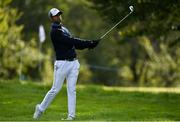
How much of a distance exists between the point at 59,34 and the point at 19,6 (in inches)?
1514

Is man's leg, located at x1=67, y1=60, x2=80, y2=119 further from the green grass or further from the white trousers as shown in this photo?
the green grass

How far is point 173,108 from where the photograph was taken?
1920 cm

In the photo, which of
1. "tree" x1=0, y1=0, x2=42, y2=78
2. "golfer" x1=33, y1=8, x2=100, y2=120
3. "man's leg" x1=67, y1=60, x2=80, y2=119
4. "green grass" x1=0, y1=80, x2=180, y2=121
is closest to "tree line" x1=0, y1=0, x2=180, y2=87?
"tree" x1=0, y1=0, x2=42, y2=78

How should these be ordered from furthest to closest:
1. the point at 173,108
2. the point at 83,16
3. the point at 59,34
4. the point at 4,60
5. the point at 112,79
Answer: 1. the point at 83,16
2. the point at 112,79
3. the point at 4,60
4. the point at 173,108
5. the point at 59,34

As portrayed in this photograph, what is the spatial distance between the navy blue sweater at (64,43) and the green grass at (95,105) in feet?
4.70

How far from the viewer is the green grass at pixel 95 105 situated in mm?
16359

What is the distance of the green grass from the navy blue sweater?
4.70 feet

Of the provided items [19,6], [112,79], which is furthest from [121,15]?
[112,79]

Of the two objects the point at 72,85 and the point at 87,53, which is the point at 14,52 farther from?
the point at 72,85

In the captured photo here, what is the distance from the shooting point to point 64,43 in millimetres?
14820

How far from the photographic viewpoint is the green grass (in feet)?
53.7

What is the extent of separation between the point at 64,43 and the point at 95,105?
16.0ft

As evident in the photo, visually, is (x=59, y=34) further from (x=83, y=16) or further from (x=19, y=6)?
(x=83, y=16)

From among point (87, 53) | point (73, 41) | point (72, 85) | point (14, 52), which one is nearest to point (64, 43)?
point (73, 41)
